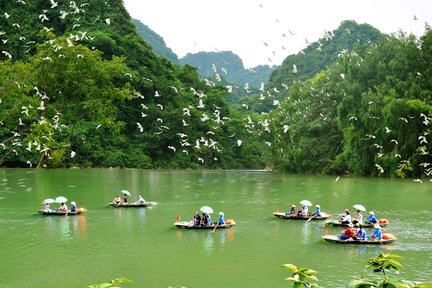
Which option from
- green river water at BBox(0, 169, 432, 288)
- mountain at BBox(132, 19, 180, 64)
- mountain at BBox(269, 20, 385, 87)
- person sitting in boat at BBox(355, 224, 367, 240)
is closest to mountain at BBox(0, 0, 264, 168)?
green river water at BBox(0, 169, 432, 288)

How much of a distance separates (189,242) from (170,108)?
58729 mm

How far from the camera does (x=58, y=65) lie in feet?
157

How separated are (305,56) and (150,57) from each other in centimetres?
5158

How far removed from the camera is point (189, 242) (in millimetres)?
21984

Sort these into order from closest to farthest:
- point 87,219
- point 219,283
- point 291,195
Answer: point 219,283 < point 87,219 < point 291,195

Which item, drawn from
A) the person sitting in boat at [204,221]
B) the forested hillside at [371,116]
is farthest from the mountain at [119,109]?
the person sitting in boat at [204,221]

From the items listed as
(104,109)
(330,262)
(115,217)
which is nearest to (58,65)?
(104,109)

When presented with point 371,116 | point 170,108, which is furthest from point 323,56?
point 371,116

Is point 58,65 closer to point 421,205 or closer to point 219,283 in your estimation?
point 421,205

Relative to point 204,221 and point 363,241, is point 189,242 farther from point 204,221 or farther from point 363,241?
point 363,241

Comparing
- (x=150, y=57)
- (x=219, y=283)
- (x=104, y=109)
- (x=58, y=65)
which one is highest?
(x=150, y=57)

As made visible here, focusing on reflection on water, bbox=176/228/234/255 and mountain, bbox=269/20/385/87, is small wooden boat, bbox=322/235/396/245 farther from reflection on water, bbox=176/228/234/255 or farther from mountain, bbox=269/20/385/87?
mountain, bbox=269/20/385/87

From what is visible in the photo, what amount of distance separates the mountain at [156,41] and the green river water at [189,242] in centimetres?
13576

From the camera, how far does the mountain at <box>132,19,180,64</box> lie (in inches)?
6757
